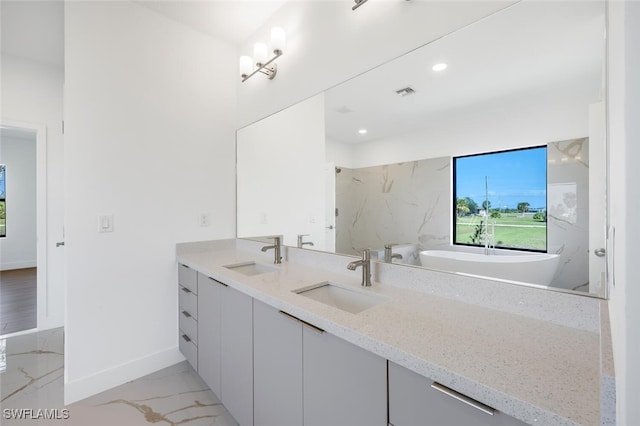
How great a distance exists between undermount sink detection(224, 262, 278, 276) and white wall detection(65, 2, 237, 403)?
62 cm

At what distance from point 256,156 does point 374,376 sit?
77.7 inches

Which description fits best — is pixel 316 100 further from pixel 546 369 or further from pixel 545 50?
pixel 546 369

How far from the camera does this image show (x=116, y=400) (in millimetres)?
1781

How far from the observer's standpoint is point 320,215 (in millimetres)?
1800

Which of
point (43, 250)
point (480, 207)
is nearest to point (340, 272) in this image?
point (480, 207)

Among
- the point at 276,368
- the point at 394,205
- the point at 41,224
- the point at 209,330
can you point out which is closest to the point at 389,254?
the point at 394,205

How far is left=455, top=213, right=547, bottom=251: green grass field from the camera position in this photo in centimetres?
101

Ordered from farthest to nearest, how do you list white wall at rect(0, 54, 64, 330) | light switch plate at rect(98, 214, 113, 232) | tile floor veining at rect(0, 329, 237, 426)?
white wall at rect(0, 54, 64, 330) < light switch plate at rect(98, 214, 113, 232) < tile floor veining at rect(0, 329, 237, 426)

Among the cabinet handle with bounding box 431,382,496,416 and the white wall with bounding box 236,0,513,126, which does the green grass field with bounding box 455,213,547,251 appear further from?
the white wall with bounding box 236,0,513,126

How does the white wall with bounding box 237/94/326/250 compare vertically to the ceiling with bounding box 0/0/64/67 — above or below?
below

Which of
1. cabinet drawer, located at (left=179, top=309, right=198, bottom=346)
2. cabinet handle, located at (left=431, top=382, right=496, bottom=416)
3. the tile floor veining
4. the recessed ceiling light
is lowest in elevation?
the tile floor veining

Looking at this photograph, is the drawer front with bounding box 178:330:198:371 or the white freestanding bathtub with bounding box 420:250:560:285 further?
the drawer front with bounding box 178:330:198:371

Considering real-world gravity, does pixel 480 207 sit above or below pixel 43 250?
above

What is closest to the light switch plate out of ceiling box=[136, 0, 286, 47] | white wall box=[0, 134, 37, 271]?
ceiling box=[136, 0, 286, 47]
